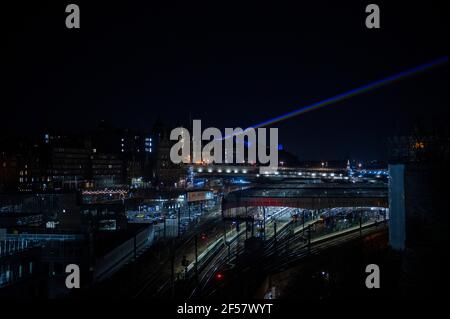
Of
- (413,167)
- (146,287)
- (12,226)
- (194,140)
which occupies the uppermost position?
(194,140)

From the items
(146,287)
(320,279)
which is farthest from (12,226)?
(320,279)

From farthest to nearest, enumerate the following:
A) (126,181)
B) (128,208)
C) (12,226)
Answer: (126,181) < (128,208) < (12,226)

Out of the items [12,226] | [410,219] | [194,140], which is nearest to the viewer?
[410,219]

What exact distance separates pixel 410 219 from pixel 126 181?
35.6m

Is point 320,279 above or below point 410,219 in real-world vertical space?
below

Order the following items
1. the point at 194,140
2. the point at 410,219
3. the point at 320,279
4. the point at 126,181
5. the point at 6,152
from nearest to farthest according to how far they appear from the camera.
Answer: the point at 410,219
the point at 320,279
the point at 6,152
the point at 126,181
the point at 194,140

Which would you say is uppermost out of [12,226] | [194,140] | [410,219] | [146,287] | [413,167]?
[194,140]

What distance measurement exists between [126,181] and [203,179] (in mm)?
7349

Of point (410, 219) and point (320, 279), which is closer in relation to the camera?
point (410, 219)

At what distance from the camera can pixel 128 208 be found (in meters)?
22.9
